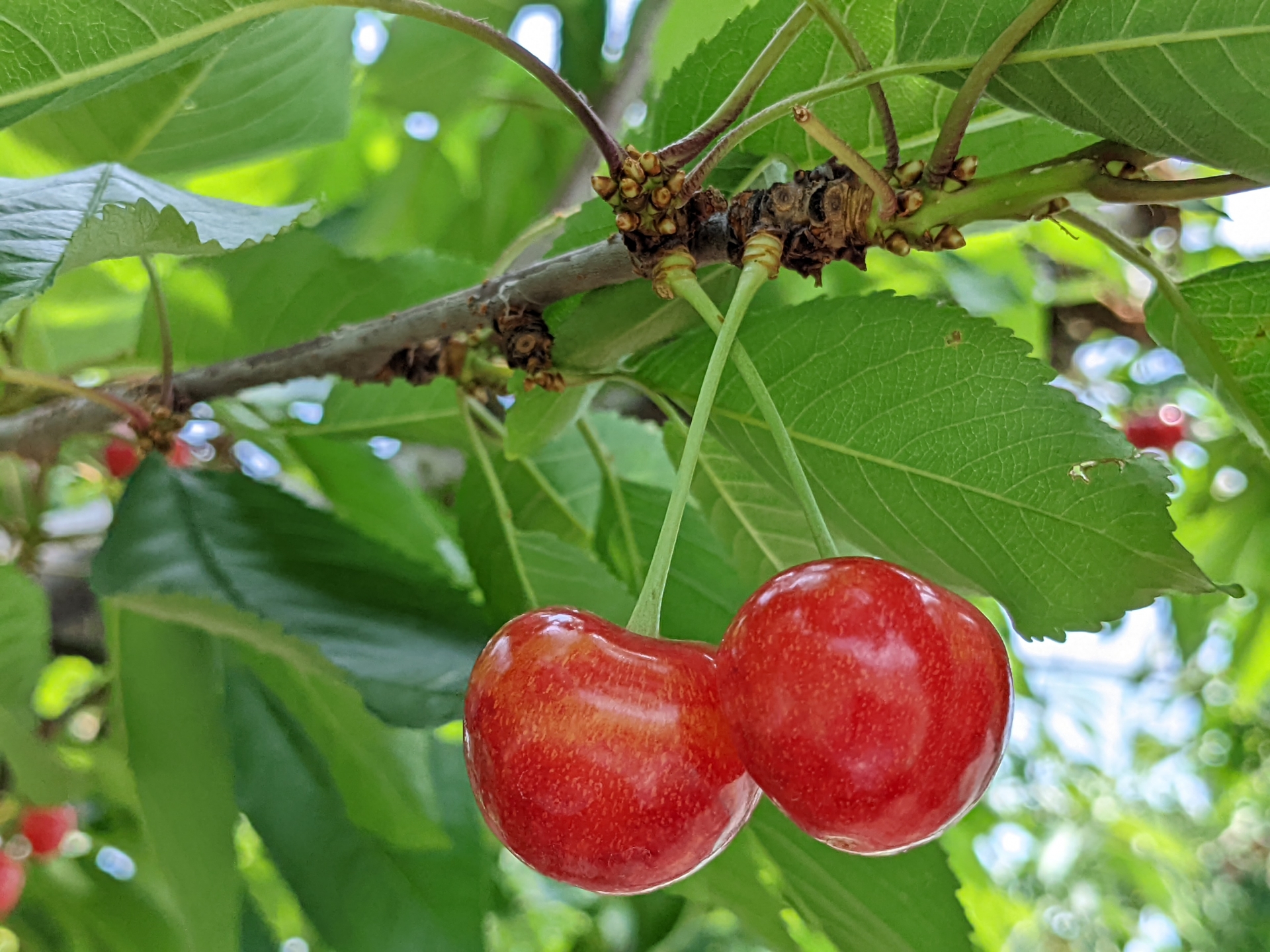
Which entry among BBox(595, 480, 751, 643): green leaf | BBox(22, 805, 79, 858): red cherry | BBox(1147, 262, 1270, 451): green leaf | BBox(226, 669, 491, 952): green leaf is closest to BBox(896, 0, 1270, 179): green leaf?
BBox(1147, 262, 1270, 451): green leaf

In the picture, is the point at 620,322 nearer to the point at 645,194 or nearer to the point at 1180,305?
the point at 645,194

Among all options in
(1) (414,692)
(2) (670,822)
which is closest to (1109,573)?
(2) (670,822)

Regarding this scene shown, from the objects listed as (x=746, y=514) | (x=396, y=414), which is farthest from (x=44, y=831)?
(x=746, y=514)

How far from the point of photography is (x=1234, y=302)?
625mm

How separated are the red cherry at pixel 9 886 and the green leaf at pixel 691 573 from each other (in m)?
1.32

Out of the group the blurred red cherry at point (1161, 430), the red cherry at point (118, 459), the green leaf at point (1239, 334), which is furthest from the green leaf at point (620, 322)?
the blurred red cherry at point (1161, 430)

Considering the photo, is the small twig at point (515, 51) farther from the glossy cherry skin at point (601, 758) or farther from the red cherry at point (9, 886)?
the red cherry at point (9, 886)

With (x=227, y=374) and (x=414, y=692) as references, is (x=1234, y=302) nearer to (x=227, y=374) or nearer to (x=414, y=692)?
(x=414, y=692)

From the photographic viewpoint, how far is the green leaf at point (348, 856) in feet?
3.23

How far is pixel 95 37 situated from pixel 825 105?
0.50 metres

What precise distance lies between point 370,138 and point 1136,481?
70.8 inches

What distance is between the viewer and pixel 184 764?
0.95 metres

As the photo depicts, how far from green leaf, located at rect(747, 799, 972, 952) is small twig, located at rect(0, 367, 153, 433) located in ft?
2.24

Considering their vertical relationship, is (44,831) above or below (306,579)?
below
